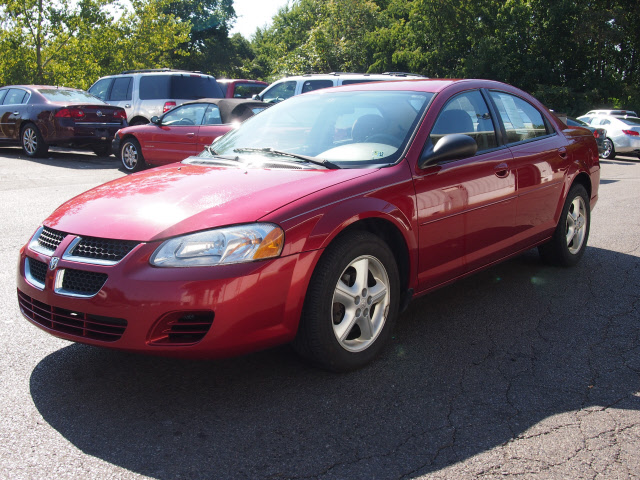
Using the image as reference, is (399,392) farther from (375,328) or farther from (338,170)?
(338,170)

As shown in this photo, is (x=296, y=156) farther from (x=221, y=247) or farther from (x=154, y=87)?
(x=154, y=87)

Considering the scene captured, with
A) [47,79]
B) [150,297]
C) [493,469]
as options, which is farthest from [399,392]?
[47,79]

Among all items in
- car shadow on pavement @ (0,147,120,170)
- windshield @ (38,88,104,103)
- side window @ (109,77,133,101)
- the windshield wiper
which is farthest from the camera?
side window @ (109,77,133,101)

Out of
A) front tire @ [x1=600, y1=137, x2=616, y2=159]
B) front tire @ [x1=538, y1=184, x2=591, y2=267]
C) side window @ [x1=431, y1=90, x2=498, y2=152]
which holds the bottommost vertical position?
front tire @ [x1=600, y1=137, x2=616, y2=159]

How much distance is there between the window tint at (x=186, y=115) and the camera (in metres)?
11.4

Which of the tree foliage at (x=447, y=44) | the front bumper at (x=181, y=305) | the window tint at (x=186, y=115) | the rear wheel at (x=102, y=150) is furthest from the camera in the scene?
A: the tree foliage at (x=447, y=44)

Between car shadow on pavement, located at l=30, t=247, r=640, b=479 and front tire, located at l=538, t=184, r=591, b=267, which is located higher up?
front tire, located at l=538, t=184, r=591, b=267

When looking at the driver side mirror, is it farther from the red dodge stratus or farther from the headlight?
the headlight

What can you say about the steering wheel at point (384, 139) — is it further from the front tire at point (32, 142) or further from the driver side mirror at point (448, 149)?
the front tire at point (32, 142)

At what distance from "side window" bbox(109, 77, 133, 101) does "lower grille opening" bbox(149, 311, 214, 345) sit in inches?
566

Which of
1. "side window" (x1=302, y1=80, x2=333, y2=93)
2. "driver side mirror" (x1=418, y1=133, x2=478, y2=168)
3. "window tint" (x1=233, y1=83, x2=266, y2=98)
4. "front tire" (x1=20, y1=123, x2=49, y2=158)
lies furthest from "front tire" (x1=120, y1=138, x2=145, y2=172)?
"driver side mirror" (x1=418, y1=133, x2=478, y2=168)

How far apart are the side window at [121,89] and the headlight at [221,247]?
14263 millimetres

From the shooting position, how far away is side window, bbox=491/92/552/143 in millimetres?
4828

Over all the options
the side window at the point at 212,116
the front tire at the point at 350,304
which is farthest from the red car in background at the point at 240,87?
Result: the front tire at the point at 350,304
